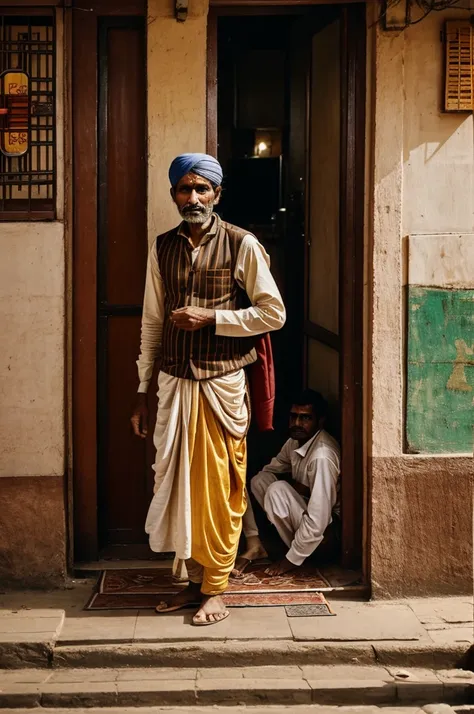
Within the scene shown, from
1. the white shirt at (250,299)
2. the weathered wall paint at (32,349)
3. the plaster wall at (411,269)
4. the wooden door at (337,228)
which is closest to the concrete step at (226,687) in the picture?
the plaster wall at (411,269)

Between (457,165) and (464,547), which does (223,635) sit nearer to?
(464,547)

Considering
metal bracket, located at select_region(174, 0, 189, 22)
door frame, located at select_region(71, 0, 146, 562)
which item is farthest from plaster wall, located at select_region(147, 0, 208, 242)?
door frame, located at select_region(71, 0, 146, 562)

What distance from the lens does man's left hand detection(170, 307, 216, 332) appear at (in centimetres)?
462

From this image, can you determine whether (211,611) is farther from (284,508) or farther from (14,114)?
(14,114)

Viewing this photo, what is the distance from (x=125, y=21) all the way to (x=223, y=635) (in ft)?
11.1

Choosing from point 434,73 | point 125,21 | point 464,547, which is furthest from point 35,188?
point 464,547

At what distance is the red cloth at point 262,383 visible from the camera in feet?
16.2

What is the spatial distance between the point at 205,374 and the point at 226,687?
4.91 feet

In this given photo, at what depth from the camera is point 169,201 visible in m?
5.18

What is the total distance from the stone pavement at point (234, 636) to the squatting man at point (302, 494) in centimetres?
51

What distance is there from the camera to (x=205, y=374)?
4.73m

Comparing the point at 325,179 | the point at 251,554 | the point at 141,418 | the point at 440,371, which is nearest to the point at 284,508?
the point at 251,554

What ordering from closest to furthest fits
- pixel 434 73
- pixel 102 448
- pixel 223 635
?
pixel 223 635 < pixel 434 73 < pixel 102 448

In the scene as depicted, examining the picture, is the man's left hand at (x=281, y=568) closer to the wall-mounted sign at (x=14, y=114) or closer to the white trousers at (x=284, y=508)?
the white trousers at (x=284, y=508)
